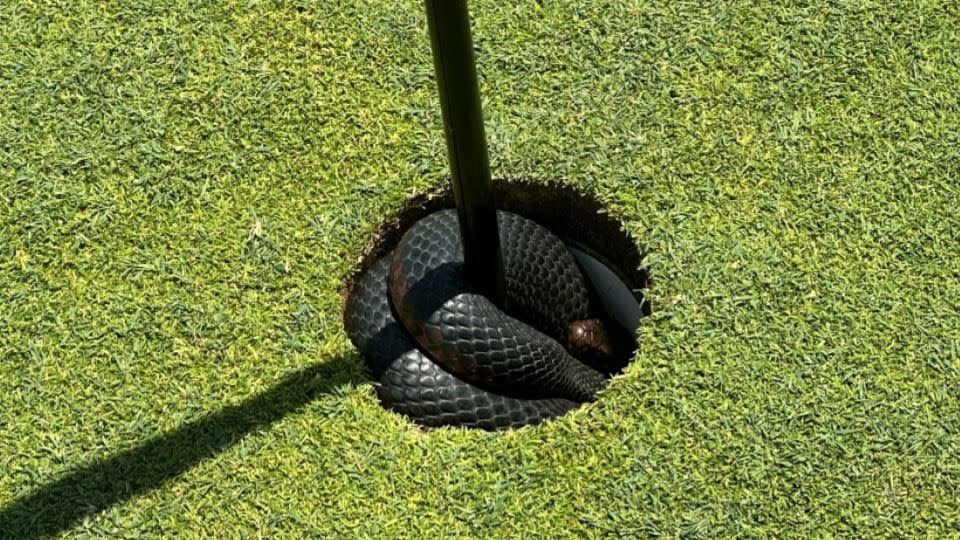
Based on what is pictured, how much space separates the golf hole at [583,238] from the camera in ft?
13.3

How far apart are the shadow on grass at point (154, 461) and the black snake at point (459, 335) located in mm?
177

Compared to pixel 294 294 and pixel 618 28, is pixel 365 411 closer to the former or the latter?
pixel 294 294

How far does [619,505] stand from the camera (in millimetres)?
3547

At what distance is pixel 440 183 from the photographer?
413 cm

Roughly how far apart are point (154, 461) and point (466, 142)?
1.45 m

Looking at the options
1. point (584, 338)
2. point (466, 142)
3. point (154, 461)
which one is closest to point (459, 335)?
point (584, 338)

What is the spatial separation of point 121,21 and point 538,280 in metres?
1.97

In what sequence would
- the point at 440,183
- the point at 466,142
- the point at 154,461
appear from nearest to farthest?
the point at 466,142
the point at 154,461
the point at 440,183

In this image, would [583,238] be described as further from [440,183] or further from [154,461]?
[154,461]

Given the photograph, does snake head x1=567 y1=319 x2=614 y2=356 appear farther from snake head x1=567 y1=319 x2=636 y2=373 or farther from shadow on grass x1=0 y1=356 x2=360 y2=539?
shadow on grass x1=0 y1=356 x2=360 y2=539

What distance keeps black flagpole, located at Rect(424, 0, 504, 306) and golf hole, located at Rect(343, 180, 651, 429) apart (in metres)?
0.51

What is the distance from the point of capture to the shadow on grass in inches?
141

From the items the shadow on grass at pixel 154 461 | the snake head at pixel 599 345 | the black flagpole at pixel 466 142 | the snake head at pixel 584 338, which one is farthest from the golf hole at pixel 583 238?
the black flagpole at pixel 466 142

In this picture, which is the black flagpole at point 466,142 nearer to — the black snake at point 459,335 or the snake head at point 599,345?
the black snake at point 459,335
